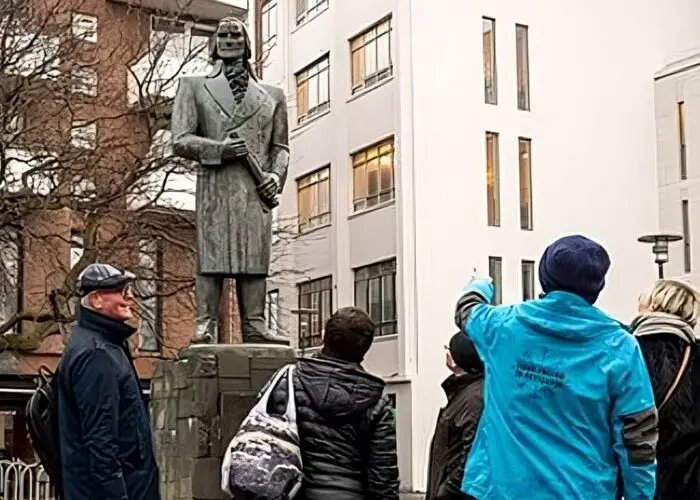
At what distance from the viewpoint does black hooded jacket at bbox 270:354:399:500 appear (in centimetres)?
582

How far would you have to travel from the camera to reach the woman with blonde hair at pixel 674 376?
19.7 feet

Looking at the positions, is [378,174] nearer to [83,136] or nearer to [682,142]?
[682,142]

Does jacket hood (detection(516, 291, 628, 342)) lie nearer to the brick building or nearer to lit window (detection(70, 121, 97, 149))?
the brick building

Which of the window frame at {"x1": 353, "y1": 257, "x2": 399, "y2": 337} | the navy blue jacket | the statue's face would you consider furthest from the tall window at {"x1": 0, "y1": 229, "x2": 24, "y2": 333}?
the navy blue jacket

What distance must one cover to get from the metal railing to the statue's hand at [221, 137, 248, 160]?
8.28m

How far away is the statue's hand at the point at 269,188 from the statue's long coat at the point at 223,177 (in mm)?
61

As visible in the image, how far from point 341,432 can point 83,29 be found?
880 inches

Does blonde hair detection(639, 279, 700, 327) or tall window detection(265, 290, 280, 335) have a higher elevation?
tall window detection(265, 290, 280, 335)

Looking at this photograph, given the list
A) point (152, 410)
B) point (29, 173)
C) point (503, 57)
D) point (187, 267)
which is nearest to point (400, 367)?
point (187, 267)

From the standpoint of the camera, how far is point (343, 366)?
589 cm

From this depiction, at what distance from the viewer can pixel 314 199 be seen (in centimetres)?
3994

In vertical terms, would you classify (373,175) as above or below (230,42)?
above

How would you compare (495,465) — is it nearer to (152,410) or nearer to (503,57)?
(152,410)

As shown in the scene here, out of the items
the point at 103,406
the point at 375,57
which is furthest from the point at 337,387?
the point at 375,57
